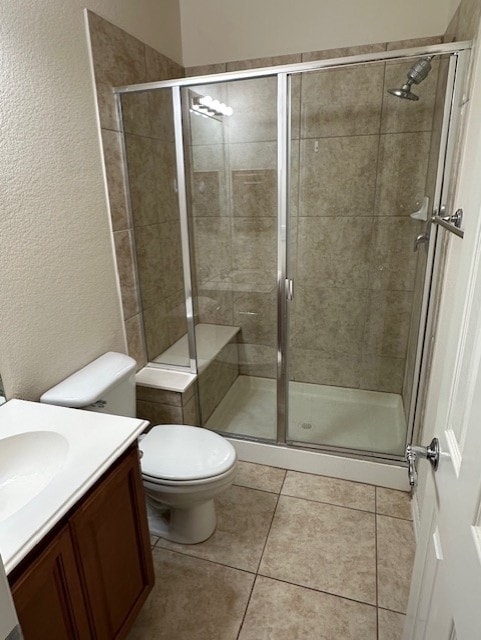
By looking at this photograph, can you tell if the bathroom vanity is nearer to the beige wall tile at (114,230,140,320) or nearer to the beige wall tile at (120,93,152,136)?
the beige wall tile at (114,230,140,320)

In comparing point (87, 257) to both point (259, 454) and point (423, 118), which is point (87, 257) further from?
point (423, 118)

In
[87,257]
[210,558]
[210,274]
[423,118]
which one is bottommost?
[210,558]

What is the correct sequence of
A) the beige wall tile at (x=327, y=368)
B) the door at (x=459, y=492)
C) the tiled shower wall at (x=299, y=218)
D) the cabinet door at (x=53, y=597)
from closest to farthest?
the door at (x=459, y=492) → the cabinet door at (x=53, y=597) → the tiled shower wall at (x=299, y=218) → the beige wall tile at (x=327, y=368)

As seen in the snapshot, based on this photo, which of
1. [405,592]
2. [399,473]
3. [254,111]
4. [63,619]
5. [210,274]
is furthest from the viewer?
[210,274]

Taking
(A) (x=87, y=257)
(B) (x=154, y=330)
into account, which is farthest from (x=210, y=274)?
(A) (x=87, y=257)

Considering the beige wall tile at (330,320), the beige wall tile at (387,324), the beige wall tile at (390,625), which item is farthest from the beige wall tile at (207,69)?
the beige wall tile at (390,625)

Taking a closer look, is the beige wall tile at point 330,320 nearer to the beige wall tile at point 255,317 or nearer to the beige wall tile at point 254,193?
the beige wall tile at point 255,317

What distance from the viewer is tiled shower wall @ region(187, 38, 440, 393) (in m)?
2.21

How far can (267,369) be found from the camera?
8.66 ft

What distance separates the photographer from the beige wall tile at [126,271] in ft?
6.44

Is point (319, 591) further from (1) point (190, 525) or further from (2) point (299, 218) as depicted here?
(2) point (299, 218)

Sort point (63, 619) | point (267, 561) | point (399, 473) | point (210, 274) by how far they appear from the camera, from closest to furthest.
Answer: point (63, 619) → point (267, 561) → point (399, 473) → point (210, 274)

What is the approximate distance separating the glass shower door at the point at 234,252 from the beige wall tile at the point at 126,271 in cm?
37

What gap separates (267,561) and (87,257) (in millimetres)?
1529
